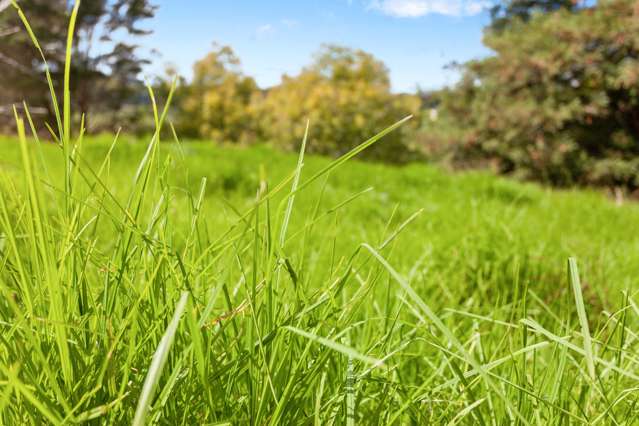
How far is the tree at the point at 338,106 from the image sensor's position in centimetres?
1758

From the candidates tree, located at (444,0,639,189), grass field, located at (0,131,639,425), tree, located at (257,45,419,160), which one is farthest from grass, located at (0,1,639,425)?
tree, located at (257,45,419,160)

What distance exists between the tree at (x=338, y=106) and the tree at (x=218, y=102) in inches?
128

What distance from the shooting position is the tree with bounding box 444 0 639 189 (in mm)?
9062

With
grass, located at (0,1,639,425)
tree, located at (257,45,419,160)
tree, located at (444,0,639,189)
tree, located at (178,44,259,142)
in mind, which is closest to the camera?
grass, located at (0,1,639,425)

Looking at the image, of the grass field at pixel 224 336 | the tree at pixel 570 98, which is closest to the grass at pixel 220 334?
the grass field at pixel 224 336

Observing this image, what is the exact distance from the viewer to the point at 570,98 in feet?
31.0

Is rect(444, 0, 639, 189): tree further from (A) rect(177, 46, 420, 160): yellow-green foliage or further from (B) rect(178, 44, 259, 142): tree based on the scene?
(B) rect(178, 44, 259, 142): tree

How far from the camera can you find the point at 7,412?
1.83ft

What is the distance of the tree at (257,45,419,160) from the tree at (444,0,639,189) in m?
6.72

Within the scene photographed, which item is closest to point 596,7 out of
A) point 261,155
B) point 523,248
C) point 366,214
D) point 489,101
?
point 489,101

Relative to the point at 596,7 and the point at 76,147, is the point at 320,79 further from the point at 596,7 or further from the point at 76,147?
the point at 76,147

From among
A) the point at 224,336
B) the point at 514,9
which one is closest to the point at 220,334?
the point at 224,336

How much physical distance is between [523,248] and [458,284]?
44 centimetres

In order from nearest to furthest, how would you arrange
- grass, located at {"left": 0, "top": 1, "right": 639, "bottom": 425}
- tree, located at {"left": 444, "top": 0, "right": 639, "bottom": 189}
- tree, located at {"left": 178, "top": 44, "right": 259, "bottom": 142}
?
grass, located at {"left": 0, "top": 1, "right": 639, "bottom": 425} → tree, located at {"left": 444, "top": 0, "right": 639, "bottom": 189} → tree, located at {"left": 178, "top": 44, "right": 259, "bottom": 142}
